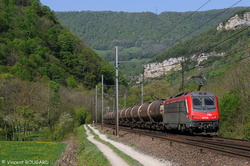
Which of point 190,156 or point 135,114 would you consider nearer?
point 190,156

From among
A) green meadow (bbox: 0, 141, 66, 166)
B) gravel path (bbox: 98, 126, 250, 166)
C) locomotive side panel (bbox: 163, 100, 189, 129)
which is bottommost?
green meadow (bbox: 0, 141, 66, 166)

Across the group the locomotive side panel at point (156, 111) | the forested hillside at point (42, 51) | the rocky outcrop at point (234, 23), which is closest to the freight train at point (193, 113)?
the locomotive side panel at point (156, 111)

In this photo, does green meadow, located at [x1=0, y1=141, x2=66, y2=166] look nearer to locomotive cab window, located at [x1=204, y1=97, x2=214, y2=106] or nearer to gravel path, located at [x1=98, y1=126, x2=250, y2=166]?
gravel path, located at [x1=98, y1=126, x2=250, y2=166]

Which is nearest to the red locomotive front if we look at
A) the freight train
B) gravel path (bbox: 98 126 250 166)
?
the freight train

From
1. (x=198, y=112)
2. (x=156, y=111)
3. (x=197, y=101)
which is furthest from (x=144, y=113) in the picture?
(x=198, y=112)

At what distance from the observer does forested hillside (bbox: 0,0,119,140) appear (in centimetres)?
6431

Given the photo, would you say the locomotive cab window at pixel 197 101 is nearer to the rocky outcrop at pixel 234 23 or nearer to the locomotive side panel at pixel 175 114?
the locomotive side panel at pixel 175 114

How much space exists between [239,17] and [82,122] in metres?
92.9

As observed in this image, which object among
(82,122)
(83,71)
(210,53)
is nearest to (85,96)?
(82,122)

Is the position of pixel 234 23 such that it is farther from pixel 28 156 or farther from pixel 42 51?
pixel 28 156

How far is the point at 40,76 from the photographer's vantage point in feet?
439

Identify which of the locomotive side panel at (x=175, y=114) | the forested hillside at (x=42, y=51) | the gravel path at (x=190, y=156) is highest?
the forested hillside at (x=42, y=51)

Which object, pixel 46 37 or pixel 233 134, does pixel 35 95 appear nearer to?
pixel 233 134

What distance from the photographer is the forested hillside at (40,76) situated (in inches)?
2532
